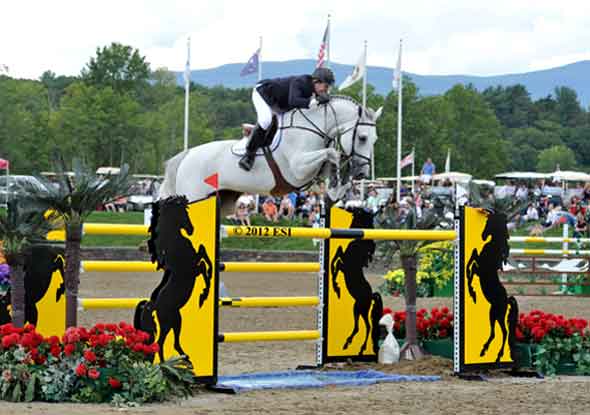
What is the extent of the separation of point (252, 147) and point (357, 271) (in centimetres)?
245

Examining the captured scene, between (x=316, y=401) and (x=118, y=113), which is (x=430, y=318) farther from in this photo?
(x=118, y=113)

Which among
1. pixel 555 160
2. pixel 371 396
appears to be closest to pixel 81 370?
pixel 371 396

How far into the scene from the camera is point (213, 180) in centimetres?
1064

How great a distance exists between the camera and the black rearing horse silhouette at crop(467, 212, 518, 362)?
8.18 m

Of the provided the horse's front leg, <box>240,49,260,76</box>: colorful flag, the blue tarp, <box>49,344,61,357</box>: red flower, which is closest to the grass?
<box>240,49,260,76</box>: colorful flag

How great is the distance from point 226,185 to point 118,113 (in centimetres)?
4299

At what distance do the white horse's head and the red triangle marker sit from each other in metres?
1.22

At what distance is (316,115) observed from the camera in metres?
10.5

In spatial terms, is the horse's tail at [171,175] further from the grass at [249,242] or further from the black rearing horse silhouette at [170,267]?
the grass at [249,242]

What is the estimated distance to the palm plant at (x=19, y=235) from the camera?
656cm

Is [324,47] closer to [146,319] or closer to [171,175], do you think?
[171,175]

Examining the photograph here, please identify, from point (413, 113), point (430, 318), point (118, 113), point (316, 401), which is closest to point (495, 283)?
point (430, 318)

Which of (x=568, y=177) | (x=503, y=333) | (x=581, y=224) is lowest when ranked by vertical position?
(x=503, y=333)

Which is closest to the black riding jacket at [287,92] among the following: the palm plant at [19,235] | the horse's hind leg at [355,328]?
the horse's hind leg at [355,328]
